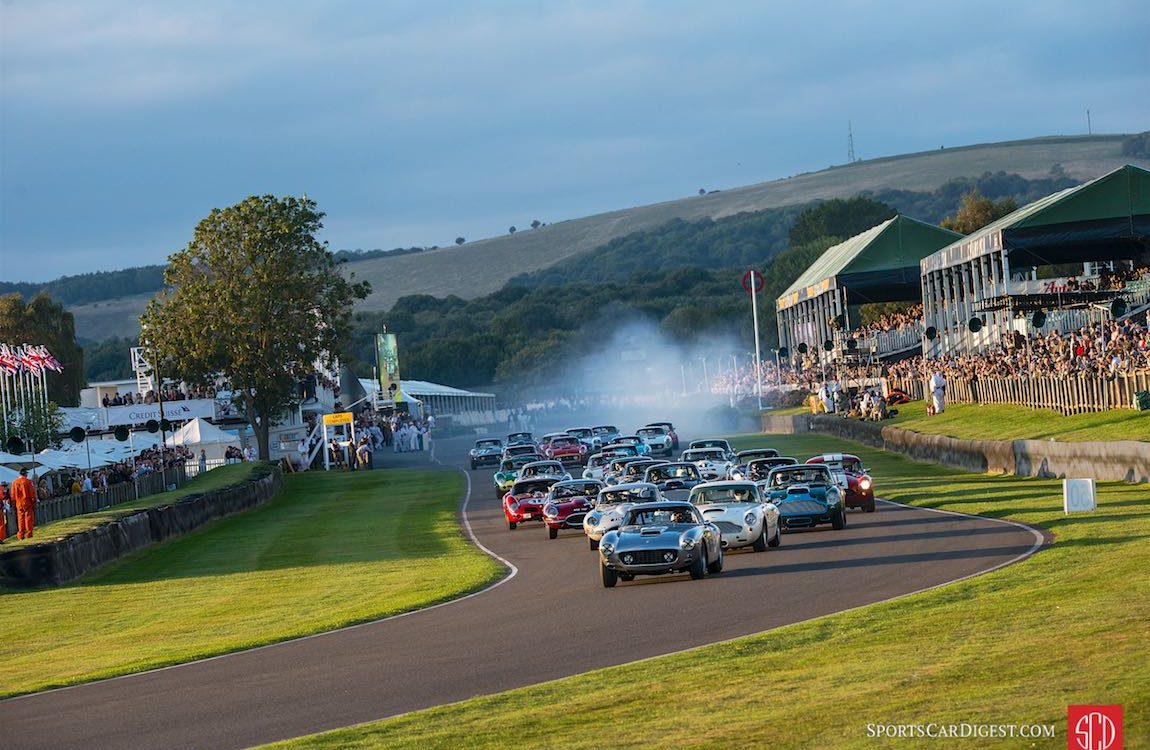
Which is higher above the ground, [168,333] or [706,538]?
[168,333]

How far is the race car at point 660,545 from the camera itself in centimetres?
2409

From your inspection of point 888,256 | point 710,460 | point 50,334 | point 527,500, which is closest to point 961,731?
point 527,500

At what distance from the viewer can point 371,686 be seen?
53.8ft

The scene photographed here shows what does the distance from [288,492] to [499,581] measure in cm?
3770

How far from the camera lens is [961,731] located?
11289mm

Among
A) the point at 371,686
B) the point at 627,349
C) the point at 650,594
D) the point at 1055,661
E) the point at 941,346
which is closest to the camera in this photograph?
the point at 1055,661

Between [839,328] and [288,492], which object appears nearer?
[288,492]

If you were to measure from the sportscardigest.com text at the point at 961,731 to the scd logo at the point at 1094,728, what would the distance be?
21 centimetres

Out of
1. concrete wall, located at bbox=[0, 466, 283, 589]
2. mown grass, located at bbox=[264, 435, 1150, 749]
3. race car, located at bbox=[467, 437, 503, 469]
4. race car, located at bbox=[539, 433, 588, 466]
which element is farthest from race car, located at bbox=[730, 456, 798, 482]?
race car, located at bbox=[467, 437, 503, 469]

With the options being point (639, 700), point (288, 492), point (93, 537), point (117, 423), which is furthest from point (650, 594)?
point (117, 423)

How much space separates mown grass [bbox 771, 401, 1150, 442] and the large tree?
2974cm

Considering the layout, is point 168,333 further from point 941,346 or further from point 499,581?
point 499,581

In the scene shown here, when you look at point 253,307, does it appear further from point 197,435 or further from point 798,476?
point 798,476

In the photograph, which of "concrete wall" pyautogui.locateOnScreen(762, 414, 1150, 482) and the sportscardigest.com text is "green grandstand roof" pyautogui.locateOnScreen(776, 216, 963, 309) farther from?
the sportscardigest.com text
